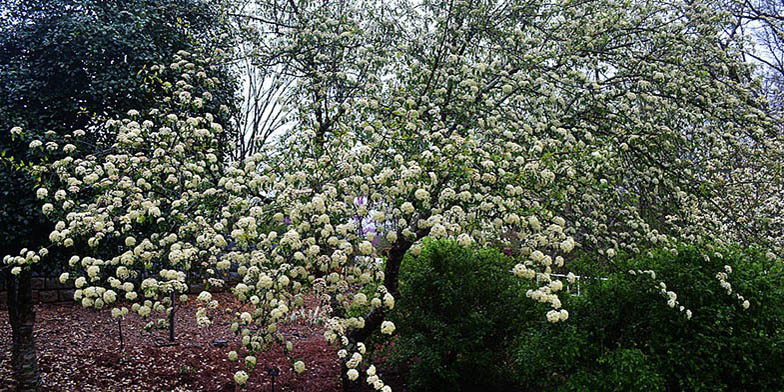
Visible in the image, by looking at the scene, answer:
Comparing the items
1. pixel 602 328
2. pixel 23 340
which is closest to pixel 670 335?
pixel 602 328

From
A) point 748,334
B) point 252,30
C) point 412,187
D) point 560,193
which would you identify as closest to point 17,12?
point 252,30

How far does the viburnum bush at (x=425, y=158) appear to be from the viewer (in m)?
3.66

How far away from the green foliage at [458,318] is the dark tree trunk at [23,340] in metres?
3.79

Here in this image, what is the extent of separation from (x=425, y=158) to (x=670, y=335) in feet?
9.85

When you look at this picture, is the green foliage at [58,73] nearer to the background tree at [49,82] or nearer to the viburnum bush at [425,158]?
the background tree at [49,82]

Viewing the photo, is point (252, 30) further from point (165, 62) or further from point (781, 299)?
point (781, 299)

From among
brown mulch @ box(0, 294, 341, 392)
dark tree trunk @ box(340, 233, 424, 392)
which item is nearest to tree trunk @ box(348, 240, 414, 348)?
dark tree trunk @ box(340, 233, 424, 392)

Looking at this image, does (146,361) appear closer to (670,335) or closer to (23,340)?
(23,340)

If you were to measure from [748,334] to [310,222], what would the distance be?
4.01 metres

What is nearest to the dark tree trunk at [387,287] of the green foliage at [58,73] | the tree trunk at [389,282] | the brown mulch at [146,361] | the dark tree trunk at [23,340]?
the tree trunk at [389,282]

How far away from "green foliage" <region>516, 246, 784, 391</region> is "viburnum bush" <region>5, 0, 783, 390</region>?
0.39 meters

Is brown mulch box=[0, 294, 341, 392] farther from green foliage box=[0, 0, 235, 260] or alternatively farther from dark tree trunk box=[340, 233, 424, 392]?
green foliage box=[0, 0, 235, 260]

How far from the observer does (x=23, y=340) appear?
538 centimetres

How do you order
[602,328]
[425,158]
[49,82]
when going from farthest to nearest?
1. [49,82]
2. [602,328]
3. [425,158]
